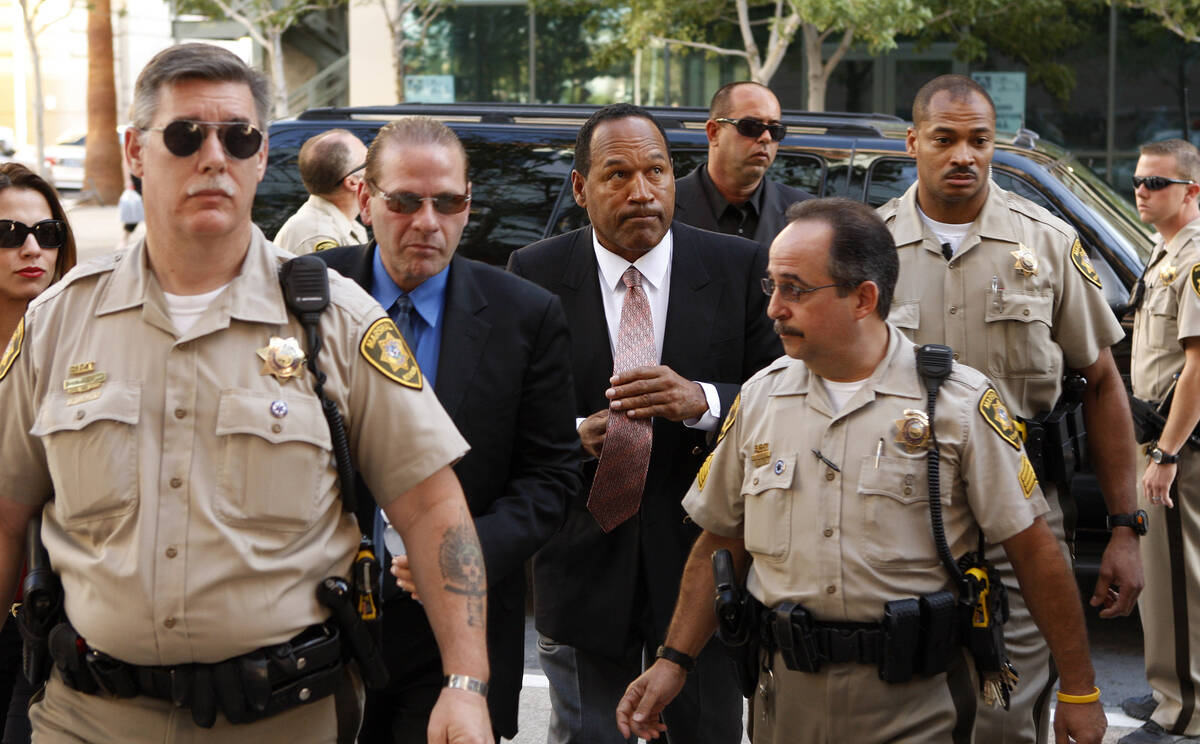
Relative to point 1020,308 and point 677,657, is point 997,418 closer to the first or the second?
point 677,657

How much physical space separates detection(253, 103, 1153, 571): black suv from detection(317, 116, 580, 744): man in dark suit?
2622 millimetres

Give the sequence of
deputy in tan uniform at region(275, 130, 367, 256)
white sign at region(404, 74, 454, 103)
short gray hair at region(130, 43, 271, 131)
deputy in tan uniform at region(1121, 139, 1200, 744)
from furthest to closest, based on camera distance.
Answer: white sign at region(404, 74, 454, 103) < deputy in tan uniform at region(275, 130, 367, 256) < deputy in tan uniform at region(1121, 139, 1200, 744) < short gray hair at region(130, 43, 271, 131)

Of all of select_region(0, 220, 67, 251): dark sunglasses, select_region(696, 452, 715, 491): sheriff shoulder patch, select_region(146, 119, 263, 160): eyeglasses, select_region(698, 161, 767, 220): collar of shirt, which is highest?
select_region(146, 119, 263, 160): eyeglasses

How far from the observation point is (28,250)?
375 cm

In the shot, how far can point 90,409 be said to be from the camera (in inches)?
94.4

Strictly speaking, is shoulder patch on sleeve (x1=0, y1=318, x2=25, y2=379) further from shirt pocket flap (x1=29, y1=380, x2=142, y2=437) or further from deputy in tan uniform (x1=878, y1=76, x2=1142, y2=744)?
deputy in tan uniform (x1=878, y1=76, x2=1142, y2=744)

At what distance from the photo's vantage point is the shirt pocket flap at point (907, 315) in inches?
160

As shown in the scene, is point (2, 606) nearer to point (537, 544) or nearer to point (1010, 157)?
point (537, 544)

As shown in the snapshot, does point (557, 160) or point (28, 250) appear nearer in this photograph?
point (28, 250)

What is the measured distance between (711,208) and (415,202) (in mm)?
2540

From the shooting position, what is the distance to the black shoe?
16.8ft

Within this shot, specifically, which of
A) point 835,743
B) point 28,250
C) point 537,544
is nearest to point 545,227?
point 28,250

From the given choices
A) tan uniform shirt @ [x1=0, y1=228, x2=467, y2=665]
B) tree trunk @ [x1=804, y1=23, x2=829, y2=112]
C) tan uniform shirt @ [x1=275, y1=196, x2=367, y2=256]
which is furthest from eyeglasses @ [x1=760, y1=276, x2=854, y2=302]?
tree trunk @ [x1=804, y1=23, x2=829, y2=112]

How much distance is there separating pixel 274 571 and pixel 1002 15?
57.0ft
